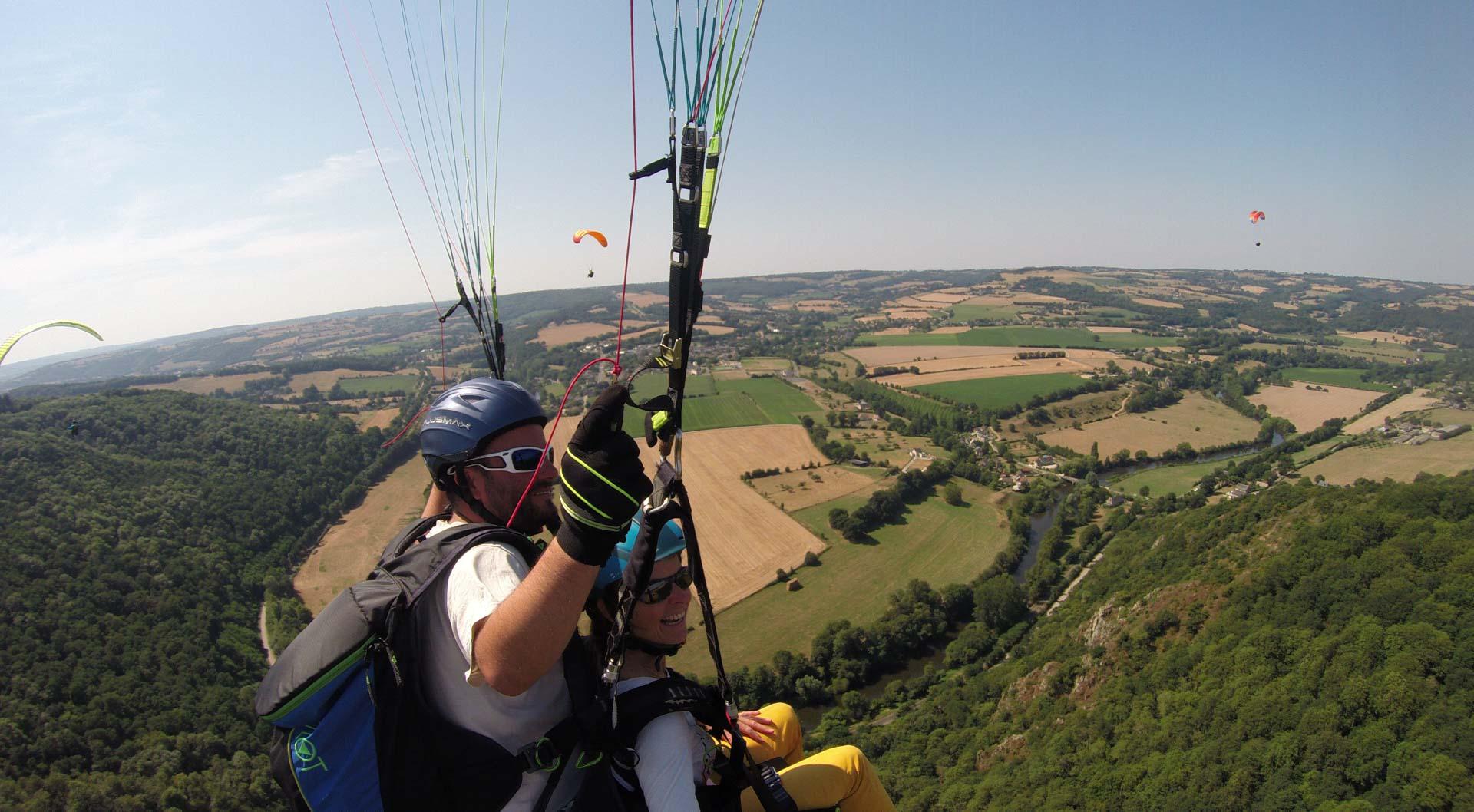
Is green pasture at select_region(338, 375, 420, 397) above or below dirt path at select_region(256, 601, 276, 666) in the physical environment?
above

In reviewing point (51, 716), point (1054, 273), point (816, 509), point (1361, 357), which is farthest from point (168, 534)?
point (1054, 273)

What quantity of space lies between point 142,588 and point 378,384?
56.8 meters

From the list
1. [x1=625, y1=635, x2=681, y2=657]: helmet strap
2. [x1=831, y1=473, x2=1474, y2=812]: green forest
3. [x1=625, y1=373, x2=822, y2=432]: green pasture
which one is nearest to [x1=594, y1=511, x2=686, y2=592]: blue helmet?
[x1=625, y1=635, x2=681, y2=657]: helmet strap

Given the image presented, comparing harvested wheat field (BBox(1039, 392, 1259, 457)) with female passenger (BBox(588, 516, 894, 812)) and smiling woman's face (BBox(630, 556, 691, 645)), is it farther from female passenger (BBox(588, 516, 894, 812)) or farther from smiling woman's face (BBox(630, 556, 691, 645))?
smiling woman's face (BBox(630, 556, 691, 645))

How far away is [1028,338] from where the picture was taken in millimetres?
98625

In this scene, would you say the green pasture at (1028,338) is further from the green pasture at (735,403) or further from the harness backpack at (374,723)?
the harness backpack at (374,723)

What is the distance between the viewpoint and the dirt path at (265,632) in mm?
31203

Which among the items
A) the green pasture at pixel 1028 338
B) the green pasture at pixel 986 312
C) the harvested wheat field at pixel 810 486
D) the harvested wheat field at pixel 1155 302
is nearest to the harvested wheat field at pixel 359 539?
the harvested wheat field at pixel 810 486

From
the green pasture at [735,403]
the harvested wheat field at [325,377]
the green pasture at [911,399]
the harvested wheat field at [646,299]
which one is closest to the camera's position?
the green pasture at [735,403]

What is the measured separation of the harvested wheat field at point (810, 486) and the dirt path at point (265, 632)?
28.7 meters

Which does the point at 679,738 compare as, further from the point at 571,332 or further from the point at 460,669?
the point at 571,332

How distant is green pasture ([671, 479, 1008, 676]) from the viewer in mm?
26812

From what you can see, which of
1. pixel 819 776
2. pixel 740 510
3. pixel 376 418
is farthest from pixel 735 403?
pixel 819 776

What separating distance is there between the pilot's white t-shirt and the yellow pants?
146 centimetres
